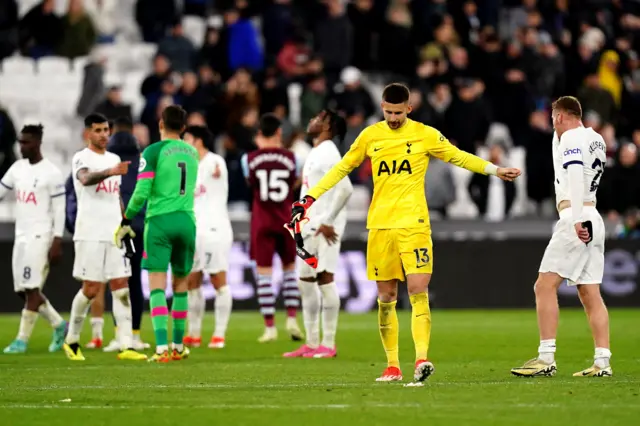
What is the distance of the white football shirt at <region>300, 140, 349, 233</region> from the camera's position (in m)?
15.1

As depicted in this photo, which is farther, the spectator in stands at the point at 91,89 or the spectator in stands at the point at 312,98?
the spectator in stands at the point at 91,89

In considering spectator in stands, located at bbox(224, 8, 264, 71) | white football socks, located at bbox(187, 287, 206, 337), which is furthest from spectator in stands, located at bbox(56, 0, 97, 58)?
white football socks, located at bbox(187, 287, 206, 337)

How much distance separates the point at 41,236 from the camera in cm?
1609

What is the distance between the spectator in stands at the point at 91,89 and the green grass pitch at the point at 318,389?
9.44 metres

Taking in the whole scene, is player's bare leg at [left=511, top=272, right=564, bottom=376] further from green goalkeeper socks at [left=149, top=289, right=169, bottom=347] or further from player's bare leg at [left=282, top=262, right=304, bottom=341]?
player's bare leg at [left=282, top=262, right=304, bottom=341]

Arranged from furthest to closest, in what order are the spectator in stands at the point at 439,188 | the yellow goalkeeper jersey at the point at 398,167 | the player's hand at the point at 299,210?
1. the spectator in stands at the point at 439,188
2. the yellow goalkeeper jersey at the point at 398,167
3. the player's hand at the point at 299,210

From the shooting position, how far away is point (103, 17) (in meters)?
28.2

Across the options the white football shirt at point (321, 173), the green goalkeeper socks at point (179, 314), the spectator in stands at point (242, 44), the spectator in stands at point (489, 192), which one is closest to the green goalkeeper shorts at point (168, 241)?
the green goalkeeper socks at point (179, 314)

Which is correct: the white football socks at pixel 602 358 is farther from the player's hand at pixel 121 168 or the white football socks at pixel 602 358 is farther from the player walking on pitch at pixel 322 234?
the player's hand at pixel 121 168

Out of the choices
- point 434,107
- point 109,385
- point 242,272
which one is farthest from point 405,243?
point 434,107

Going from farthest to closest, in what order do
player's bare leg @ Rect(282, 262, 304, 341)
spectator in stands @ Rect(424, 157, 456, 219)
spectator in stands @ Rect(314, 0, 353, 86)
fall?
spectator in stands @ Rect(314, 0, 353, 86), spectator in stands @ Rect(424, 157, 456, 219), player's bare leg @ Rect(282, 262, 304, 341)

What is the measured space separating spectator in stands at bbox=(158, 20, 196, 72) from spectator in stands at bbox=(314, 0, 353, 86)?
2498mm

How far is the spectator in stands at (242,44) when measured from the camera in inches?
1061

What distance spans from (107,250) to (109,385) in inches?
153
